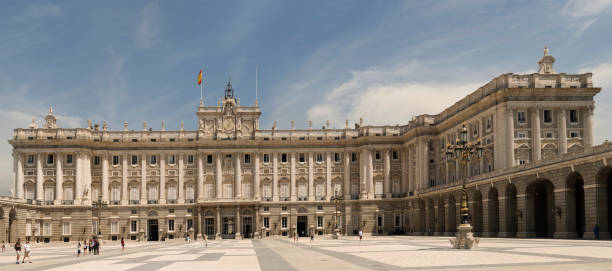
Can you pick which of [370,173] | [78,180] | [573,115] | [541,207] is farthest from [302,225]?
[573,115]

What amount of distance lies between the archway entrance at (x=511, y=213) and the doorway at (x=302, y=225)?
44621 mm

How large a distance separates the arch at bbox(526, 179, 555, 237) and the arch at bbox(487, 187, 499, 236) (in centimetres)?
448

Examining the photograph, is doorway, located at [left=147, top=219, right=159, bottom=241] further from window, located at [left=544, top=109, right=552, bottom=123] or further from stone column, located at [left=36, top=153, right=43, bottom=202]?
window, located at [left=544, top=109, right=552, bottom=123]

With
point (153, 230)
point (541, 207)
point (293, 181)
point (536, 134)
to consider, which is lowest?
point (153, 230)

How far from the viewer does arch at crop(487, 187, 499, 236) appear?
65062 mm

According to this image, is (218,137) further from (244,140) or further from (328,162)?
(328,162)

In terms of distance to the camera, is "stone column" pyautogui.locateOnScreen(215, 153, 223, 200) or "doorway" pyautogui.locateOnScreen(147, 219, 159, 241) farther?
"stone column" pyautogui.locateOnScreen(215, 153, 223, 200)

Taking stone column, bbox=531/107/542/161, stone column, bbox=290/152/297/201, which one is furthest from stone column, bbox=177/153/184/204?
stone column, bbox=531/107/542/161

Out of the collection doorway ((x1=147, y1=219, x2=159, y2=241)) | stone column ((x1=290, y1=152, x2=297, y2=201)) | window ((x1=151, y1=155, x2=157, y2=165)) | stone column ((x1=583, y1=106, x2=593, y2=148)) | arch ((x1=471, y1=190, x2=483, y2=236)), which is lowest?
doorway ((x1=147, y1=219, x2=159, y2=241))

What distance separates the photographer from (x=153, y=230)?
101 m

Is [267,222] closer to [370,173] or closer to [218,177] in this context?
[218,177]

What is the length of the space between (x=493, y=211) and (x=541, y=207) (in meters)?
5.02

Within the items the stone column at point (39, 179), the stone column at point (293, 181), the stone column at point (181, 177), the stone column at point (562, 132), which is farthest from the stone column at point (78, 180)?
the stone column at point (562, 132)

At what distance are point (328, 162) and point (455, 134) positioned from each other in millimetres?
26123
